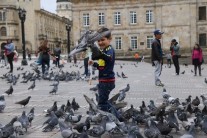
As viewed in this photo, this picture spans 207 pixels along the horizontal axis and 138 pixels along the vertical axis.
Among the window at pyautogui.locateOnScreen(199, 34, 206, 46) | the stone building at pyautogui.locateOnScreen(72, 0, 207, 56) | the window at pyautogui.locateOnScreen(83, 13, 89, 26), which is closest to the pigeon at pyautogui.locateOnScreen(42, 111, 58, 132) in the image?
the stone building at pyautogui.locateOnScreen(72, 0, 207, 56)

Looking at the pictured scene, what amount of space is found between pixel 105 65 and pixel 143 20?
2038 inches

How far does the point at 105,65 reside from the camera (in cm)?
711

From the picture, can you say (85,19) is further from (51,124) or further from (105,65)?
(51,124)

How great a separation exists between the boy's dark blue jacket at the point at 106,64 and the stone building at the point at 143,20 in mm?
49114

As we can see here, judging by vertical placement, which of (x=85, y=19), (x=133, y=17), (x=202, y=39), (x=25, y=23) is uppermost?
(x=25, y=23)

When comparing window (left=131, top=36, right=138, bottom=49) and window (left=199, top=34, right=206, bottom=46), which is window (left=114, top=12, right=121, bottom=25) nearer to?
window (left=131, top=36, right=138, bottom=49)

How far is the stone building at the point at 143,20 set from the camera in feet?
184

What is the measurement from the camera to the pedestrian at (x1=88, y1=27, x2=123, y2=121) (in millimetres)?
6863

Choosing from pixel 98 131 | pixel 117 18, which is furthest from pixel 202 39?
pixel 98 131

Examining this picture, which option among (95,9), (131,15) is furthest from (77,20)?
(131,15)

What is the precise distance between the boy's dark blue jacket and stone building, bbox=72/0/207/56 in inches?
1934

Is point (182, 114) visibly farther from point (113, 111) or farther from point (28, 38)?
point (28, 38)

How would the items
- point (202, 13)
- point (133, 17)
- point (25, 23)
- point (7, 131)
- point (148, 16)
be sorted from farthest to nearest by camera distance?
point (25, 23), point (133, 17), point (148, 16), point (202, 13), point (7, 131)

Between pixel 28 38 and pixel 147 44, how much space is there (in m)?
43.1
